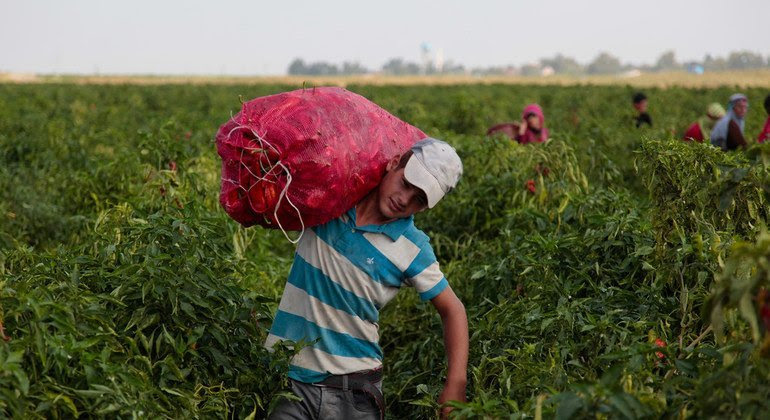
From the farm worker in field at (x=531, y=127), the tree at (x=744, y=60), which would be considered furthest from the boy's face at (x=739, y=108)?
the tree at (x=744, y=60)

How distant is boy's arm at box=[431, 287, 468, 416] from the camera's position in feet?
9.70

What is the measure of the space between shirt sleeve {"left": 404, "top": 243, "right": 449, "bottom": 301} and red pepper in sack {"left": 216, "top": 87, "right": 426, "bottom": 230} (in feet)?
1.06

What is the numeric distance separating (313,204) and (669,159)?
1540 mm

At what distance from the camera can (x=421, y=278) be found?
2.98 meters

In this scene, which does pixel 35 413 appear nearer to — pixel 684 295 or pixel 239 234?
pixel 684 295

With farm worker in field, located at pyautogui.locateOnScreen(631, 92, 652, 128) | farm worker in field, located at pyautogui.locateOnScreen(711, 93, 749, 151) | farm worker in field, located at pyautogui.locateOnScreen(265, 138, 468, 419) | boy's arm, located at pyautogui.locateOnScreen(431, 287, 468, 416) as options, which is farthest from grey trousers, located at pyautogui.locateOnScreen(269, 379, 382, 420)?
Answer: farm worker in field, located at pyautogui.locateOnScreen(631, 92, 652, 128)

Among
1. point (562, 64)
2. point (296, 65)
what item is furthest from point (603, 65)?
point (296, 65)

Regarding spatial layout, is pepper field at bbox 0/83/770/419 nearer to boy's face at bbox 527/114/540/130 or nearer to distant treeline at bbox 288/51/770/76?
boy's face at bbox 527/114/540/130

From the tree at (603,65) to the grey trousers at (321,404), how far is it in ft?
571

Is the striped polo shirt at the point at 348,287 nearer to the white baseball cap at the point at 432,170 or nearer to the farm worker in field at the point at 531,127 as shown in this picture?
the white baseball cap at the point at 432,170

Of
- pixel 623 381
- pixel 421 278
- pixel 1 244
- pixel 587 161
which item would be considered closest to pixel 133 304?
pixel 421 278

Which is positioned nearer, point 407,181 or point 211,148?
point 407,181

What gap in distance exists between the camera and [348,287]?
9.79 feet

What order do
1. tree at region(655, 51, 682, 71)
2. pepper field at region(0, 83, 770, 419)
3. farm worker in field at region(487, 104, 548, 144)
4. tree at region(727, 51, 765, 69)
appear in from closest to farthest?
pepper field at region(0, 83, 770, 419), farm worker in field at region(487, 104, 548, 144), tree at region(727, 51, 765, 69), tree at region(655, 51, 682, 71)
